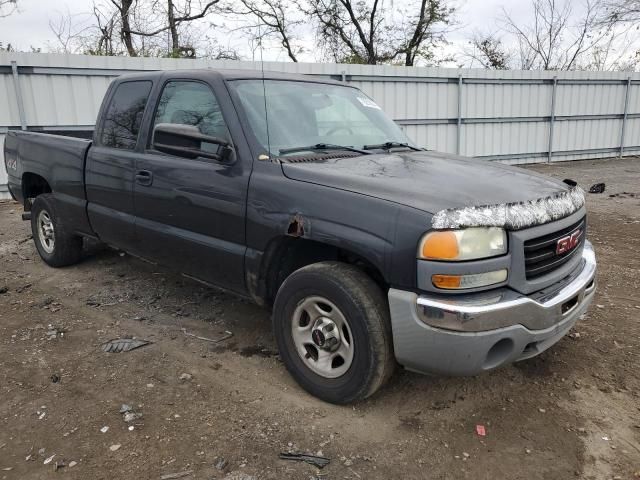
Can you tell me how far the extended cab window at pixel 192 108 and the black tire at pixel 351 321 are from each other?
114 centimetres

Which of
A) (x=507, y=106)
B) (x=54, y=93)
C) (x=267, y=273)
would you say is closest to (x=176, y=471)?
(x=267, y=273)

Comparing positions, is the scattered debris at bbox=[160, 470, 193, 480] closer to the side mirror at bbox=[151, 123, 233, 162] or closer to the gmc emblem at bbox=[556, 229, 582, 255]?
the side mirror at bbox=[151, 123, 233, 162]

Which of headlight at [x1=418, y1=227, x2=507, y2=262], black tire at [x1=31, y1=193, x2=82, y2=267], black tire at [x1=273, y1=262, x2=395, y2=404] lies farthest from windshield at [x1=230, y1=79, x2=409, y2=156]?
black tire at [x1=31, y1=193, x2=82, y2=267]

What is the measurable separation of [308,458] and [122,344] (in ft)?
6.18

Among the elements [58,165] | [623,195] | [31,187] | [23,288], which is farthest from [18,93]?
[623,195]

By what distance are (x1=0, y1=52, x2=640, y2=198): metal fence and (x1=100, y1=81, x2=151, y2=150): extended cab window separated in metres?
6.14

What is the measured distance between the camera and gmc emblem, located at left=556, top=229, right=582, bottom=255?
2.88m

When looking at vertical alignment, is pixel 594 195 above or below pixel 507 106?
below

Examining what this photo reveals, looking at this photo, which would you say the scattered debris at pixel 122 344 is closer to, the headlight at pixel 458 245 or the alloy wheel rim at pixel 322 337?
the alloy wheel rim at pixel 322 337

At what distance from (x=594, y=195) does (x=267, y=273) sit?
28.7 ft

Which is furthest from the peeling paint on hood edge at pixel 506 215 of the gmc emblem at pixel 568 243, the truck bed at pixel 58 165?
the truck bed at pixel 58 165

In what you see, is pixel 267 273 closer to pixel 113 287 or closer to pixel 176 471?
pixel 176 471

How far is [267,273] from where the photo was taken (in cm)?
330

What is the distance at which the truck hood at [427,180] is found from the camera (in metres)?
2.65
